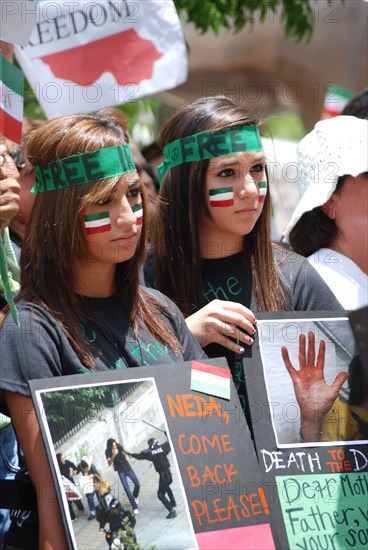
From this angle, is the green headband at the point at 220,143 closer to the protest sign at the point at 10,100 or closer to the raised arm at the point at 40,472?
the protest sign at the point at 10,100

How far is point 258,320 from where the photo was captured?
2.84 m

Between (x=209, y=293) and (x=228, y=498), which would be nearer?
(x=228, y=498)

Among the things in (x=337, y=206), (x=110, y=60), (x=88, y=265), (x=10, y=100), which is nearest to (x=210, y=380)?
(x=88, y=265)

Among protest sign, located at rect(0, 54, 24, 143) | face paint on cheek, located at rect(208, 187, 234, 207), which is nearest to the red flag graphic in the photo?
protest sign, located at rect(0, 54, 24, 143)

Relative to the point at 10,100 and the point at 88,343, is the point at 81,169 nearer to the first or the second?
the point at 88,343

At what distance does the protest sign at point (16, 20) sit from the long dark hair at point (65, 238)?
2.24ft

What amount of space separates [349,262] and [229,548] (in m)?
1.36

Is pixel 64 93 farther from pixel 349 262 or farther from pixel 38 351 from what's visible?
pixel 38 351

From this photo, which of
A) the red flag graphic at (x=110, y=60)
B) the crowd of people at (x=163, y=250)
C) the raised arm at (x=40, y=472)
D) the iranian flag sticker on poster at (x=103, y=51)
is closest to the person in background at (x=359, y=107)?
the iranian flag sticker on poster at (x=103, y=51)

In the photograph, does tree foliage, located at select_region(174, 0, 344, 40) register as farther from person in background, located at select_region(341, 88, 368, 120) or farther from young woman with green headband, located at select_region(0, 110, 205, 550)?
young woman with green headband, located at select_region(0, 110, 205, 550)

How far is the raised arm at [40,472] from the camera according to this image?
238cm

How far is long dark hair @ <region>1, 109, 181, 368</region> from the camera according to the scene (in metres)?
2.66

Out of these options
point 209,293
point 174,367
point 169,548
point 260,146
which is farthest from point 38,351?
point 260,146

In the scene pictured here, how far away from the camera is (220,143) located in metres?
3.18
